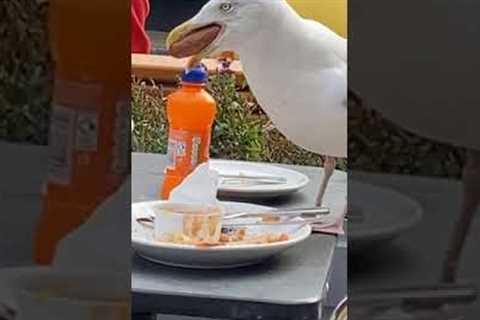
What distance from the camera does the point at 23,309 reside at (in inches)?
23.2

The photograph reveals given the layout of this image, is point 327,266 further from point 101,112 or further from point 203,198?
point 101,112

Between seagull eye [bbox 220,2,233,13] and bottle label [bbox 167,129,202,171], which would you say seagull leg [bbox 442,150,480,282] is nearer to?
seagull eye [bbox 220,2,233,13]

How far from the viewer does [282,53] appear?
113 centimetres

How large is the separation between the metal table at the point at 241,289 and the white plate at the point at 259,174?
0.94ft

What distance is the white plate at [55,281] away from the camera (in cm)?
57

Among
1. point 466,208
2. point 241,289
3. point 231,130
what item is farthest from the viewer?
point 231,130

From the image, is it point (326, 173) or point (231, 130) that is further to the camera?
point (231, 130)

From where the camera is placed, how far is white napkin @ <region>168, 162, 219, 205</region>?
1.18 meters

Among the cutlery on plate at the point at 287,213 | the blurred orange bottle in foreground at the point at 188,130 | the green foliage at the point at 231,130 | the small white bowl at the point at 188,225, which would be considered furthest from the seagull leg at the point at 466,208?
the green foliage at the point at 231,130

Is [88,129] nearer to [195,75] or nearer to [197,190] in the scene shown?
[197,190]

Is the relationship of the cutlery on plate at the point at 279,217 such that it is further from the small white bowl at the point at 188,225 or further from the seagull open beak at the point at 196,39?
the seagull open beak at the point at 196,39

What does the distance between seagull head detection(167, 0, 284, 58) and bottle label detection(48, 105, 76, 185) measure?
23.3 inches

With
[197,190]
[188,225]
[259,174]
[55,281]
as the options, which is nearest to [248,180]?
[259,174]

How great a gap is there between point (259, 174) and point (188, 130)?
11.0 inches
